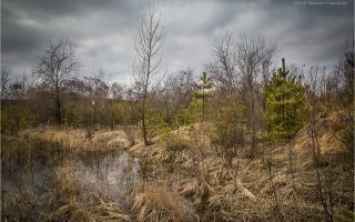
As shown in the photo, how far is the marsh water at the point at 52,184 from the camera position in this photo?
604 cm

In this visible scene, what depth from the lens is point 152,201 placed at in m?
6.43

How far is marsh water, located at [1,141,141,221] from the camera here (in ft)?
19.8

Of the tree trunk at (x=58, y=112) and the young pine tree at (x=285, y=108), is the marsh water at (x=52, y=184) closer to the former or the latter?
the young pine tree at (x=285, y=108)

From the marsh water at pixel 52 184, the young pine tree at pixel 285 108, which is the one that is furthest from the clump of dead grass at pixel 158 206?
the young pine tree at pixel 285 108

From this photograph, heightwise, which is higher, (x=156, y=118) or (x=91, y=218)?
(x=156, y=118)

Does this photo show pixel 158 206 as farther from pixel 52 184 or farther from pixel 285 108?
pixel 285 108

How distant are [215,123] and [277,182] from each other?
2.83 m

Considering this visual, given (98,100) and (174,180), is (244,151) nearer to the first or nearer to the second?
(174,180)

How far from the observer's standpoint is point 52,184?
7090 mm

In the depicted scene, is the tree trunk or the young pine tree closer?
the young pine tree

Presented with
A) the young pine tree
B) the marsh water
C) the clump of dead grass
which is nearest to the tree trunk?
the marsh water

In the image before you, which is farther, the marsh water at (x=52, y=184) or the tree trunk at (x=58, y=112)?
the tree trunk at (x=58, y=112)

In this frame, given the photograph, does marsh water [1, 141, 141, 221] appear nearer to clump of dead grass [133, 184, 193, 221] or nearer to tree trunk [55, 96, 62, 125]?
clump of dead grass [133, 184, 193, 221]

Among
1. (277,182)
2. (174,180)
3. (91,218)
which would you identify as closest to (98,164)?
(174,180)
